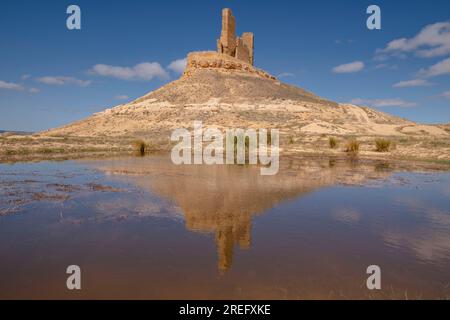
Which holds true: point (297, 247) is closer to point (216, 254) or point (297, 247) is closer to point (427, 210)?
point (216, 254)

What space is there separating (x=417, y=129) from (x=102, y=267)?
54.6 metres

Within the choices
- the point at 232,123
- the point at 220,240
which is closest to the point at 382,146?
the point at 232,123

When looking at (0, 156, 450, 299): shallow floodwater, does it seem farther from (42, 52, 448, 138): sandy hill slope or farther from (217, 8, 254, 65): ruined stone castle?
(217, 8, 254, 65): ruined stone castle

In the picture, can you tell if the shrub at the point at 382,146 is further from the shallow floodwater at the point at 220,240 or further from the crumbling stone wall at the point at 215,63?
the crumbling stone wall at the point at 215,63

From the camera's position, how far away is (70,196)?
40.1ft

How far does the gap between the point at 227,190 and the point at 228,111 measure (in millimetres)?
48859

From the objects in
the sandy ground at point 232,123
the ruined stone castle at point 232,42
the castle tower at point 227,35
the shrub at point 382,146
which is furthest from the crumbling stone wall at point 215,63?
the shrub at point 382,146

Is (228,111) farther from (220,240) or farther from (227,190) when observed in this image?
(220,240)

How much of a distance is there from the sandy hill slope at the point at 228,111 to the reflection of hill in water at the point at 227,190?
1143 inches

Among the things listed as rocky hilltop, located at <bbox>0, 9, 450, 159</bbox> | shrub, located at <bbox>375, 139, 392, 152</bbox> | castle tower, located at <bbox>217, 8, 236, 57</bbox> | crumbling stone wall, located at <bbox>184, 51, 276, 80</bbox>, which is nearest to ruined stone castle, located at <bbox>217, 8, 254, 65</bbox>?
castle tower, located at <bbox>217, 8, 236, 57</bbox>

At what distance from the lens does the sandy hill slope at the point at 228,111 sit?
173 feet

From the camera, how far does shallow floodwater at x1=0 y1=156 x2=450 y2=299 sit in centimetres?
554

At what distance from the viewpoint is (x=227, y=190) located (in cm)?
1418

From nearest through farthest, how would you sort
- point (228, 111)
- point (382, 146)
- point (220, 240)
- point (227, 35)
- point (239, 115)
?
point (220, 240) < point (382, 146) < point (239, 115) < point (228, 111) < point (227, 35)
